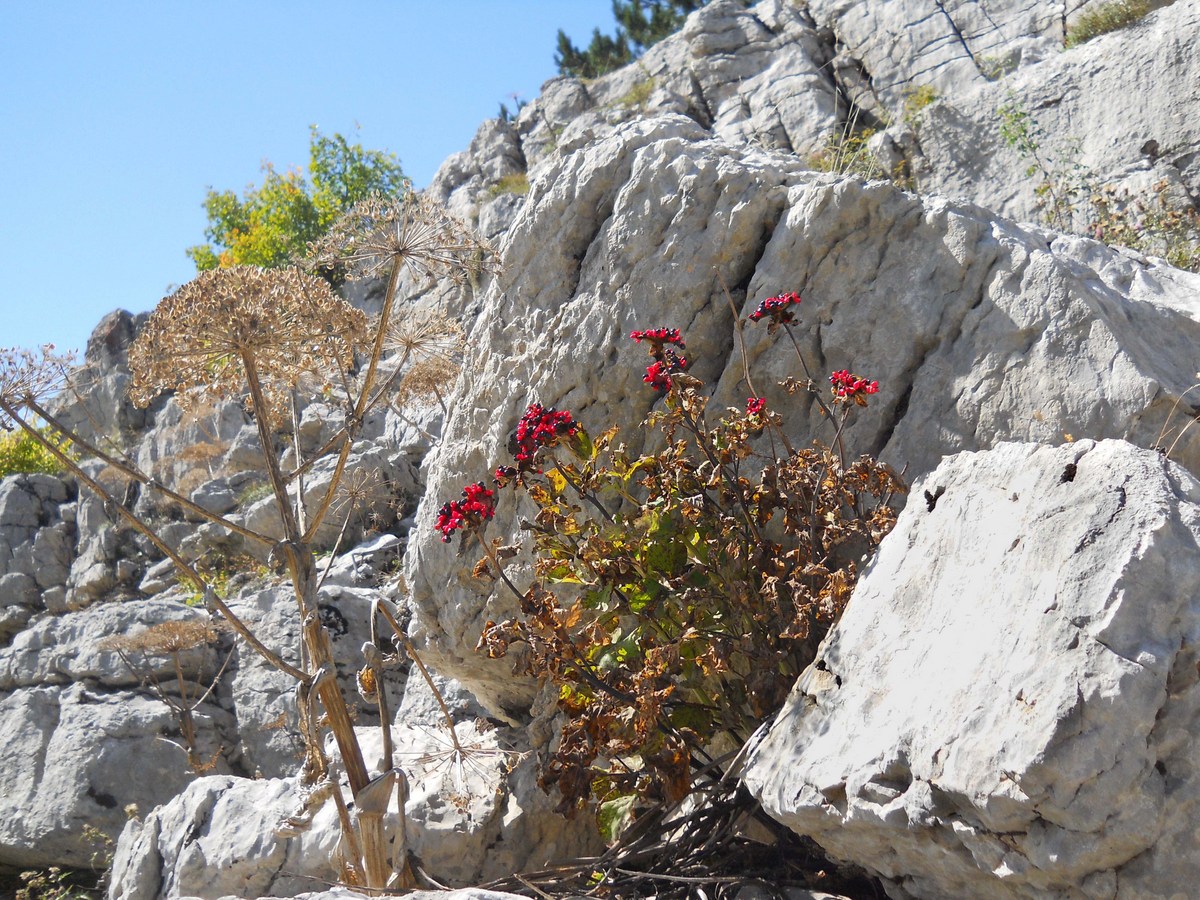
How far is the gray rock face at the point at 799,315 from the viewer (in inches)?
156

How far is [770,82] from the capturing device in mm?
22156

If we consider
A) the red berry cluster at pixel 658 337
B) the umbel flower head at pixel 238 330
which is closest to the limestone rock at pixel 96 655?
the umbel flower head at pixel 238 330

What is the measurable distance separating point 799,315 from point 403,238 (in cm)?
184

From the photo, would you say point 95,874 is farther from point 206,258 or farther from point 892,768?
point 206,258

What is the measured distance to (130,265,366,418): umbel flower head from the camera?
3.95 metres

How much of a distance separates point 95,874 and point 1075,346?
11.5 m

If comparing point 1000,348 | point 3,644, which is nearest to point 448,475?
point 1000,348

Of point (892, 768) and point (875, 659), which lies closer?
point (892, 768)

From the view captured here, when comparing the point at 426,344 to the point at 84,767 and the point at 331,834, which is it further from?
the point at 84,767

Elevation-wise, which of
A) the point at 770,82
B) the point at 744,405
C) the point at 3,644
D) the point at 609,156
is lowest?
the point at 744,405

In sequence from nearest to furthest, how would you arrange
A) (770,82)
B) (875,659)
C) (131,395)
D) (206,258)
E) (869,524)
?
1. (875,659)
2. (869,524)
3. (131,395)
4. (770,82)
5. (206,258)

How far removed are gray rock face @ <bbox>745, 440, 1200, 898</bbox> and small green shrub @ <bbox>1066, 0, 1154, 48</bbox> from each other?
13877 millimetres

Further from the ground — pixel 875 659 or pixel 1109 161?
pixel 1109 161

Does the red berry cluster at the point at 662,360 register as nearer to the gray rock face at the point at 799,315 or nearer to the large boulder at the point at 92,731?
the gray rock face at the point at 799,315
